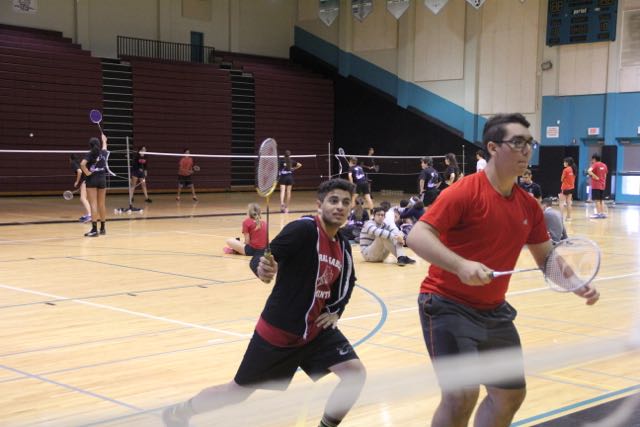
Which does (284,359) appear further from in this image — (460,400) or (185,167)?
(185,167)

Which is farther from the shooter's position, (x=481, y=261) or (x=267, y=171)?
(x=267, y=171)

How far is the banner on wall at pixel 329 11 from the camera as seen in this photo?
33312 millimetres

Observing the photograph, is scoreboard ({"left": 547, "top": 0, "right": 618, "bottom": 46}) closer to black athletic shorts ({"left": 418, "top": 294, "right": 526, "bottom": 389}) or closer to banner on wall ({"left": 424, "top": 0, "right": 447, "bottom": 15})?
banner on wall ({"left": 424, "top": 0, "right": 447, "bottom": 15})

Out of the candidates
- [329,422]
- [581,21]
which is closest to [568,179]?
[581,21]

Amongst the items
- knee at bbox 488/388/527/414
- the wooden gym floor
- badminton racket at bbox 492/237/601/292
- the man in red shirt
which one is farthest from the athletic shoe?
badminton racket at bbox 492/237/601/292

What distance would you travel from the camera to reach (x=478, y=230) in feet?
12.0

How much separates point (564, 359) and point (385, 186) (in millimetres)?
30522

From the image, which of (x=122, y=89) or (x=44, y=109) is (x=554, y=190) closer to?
(x=122, y=89)

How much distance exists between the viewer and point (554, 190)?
1186 inches

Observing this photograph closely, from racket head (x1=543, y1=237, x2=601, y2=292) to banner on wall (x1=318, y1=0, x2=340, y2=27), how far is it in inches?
1201

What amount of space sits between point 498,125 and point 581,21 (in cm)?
2775

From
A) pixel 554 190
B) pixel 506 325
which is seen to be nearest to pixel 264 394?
pixel 506 325

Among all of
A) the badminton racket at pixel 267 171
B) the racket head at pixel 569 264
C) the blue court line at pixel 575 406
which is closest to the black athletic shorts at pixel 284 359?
the badminton racket at pixel 267 171

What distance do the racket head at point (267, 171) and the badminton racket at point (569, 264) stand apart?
5.71 feet
